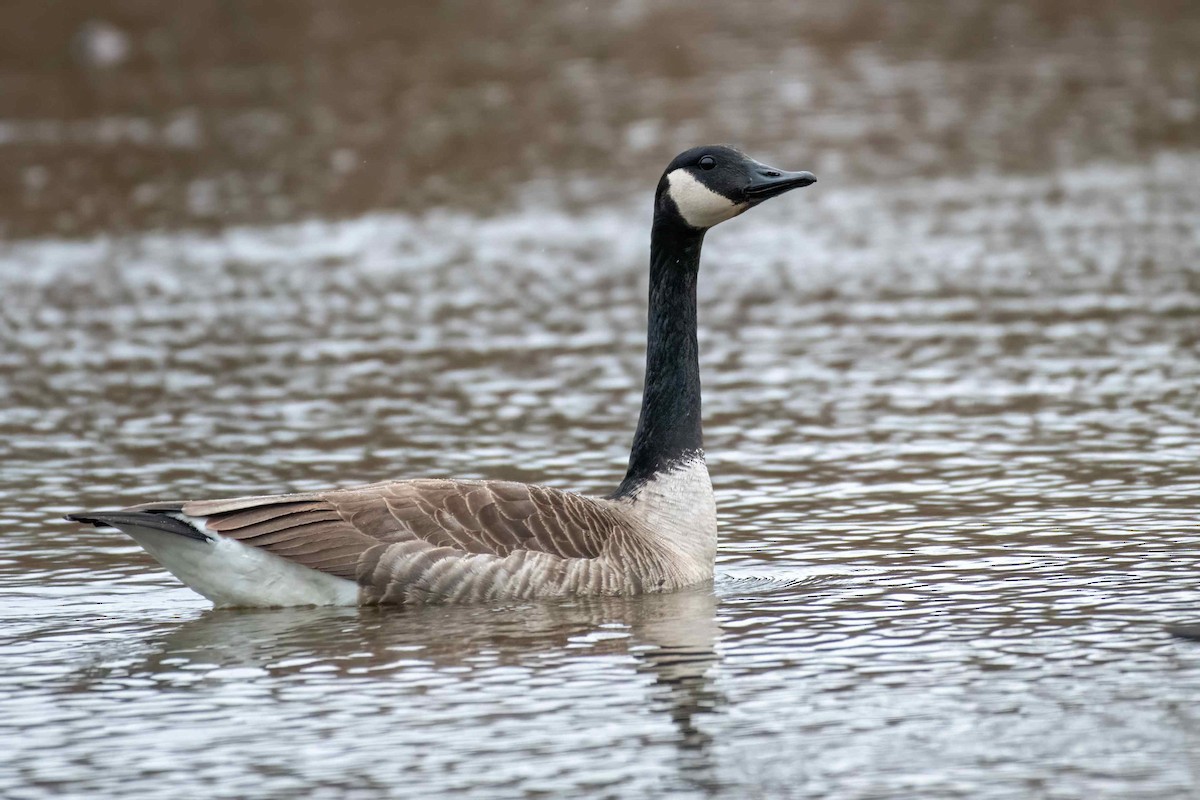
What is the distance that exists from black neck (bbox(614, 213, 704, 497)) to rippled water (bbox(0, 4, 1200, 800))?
3.06 feet

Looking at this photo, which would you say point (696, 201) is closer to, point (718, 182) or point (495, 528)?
point (718, 182)

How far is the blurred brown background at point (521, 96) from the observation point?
102 feet

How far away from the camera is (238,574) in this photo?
10914mm

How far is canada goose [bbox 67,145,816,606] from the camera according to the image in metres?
10.8

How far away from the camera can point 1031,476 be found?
14.5 metres

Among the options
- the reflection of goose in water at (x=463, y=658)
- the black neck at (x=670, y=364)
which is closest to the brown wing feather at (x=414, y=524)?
the reflection of goose in water at (x=463, y=658)

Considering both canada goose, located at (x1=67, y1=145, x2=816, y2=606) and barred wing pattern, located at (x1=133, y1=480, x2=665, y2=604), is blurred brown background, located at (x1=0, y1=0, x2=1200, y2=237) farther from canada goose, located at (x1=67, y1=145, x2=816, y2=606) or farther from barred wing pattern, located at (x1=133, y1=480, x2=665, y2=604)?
barred wing pattern, located at (x1=133, y1=480, x2=665, y2=604)

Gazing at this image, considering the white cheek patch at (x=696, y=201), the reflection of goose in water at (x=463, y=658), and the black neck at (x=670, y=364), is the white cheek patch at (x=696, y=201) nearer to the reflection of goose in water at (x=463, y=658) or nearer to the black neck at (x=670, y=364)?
the black neck at (x=670, y=364)

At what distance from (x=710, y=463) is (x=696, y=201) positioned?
3953 mm

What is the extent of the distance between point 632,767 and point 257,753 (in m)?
1.71

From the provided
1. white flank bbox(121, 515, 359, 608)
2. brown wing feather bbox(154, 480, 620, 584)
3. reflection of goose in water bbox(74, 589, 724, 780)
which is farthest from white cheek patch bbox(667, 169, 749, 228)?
white flank bbox(121, 515, 359, 608)

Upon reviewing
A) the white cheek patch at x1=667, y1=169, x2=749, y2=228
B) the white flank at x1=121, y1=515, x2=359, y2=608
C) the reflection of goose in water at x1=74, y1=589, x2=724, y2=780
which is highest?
the white cheek patch at x1=667, y1=169, x2=749, y2=228

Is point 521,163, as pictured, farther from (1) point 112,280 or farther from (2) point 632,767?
(2) point 632,767

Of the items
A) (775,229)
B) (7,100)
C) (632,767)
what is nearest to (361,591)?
(632,767)
